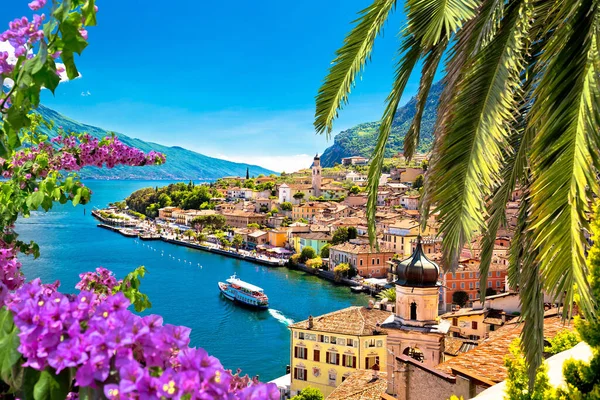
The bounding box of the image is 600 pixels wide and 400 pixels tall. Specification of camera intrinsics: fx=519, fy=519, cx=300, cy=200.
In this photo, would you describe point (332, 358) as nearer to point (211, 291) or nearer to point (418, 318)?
point (418, 318)

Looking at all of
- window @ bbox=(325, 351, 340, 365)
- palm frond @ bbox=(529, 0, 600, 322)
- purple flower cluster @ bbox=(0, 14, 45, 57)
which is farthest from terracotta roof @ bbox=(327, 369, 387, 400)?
purple flower cluster @ bbox=(0, 14, 45, 57)

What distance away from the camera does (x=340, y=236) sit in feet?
188

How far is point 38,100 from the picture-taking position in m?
1.53

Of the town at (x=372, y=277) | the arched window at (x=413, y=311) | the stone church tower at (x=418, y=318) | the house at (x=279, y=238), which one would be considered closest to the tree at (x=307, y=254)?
the town at (x=372, y=277)

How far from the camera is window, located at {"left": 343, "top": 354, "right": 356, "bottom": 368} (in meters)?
22.4

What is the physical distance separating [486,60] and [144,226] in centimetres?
9000

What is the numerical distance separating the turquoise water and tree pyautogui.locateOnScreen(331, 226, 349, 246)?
6606 millimetres

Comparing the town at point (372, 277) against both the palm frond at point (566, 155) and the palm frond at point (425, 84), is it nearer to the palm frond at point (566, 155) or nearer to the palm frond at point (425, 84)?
the palm frond at point (566, 155)

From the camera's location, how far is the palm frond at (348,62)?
327 cm

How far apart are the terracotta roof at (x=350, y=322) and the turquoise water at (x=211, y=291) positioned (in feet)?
10.6

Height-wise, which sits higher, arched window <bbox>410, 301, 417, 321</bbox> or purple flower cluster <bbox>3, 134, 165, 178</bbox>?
purple flower cluster <bbox>3, 134, 165, 178</bbox>

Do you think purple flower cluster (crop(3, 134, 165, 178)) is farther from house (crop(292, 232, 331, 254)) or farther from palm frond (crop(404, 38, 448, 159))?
house (crop(292, 232, 331, 254))

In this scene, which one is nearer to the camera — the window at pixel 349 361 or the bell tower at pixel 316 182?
the window at pixel 349 361

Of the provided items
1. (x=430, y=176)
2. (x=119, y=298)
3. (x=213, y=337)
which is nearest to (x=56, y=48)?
(x=119, y=298)
